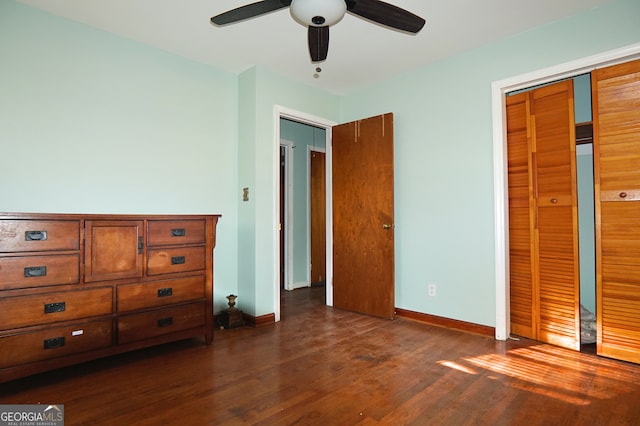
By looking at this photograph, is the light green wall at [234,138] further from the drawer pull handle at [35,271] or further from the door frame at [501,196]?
the drawer pull handle at [35,271]

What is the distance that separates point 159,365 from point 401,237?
2323mm

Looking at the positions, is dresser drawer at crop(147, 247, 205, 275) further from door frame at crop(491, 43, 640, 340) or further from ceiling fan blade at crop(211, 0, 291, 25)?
door frame at crop(491, 43, 640, 340)

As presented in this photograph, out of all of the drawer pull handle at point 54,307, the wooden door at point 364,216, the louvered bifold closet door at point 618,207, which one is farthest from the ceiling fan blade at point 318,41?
the drawer pull handle at point 54,307

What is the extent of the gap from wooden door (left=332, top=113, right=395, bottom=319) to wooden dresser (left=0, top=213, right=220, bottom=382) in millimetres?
1556

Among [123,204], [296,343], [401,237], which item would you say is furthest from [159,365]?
[401,237]

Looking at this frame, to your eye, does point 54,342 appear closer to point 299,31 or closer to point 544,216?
point 299,31

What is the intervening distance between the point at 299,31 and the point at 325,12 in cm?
99

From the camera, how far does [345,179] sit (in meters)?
3.80

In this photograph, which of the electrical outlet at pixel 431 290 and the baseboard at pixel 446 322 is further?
the electrical outlet at pixel 431 290

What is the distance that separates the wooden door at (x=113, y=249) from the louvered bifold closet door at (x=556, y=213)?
9.65 feet

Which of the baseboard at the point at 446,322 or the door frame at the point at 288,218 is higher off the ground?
the door frame at the point at 288,218

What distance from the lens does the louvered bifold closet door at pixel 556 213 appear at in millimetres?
2564

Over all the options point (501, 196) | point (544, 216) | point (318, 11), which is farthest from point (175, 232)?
point (544, 216)

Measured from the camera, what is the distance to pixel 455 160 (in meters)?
3.10
